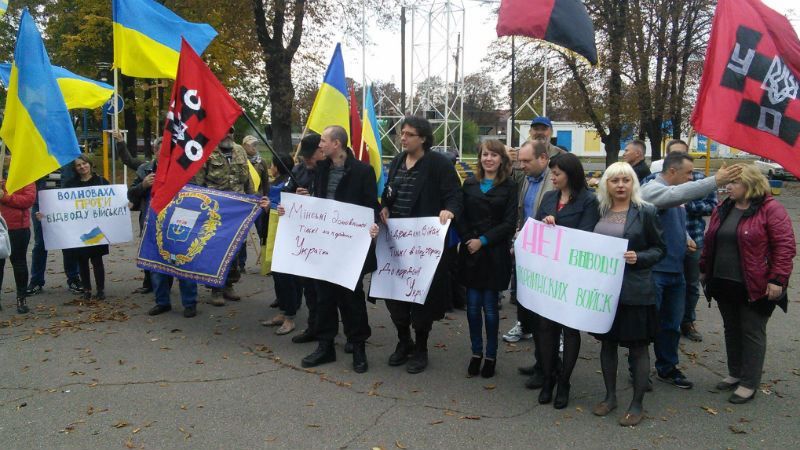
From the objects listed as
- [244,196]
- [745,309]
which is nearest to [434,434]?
[745,309]

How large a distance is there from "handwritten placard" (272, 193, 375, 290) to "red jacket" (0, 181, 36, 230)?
11.1ft

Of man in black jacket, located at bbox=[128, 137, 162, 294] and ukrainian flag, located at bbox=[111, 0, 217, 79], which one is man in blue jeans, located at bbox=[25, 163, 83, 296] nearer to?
man in black jacket, located at bbox=[128, 137, 162, 294]

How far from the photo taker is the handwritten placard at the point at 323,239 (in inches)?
209

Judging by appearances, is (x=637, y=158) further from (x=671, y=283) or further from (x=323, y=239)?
(x=323, y=239)

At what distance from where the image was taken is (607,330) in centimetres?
422

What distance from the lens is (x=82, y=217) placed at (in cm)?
738

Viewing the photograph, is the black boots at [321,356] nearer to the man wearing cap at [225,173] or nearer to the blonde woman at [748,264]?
the man wearing cap at [225,173]

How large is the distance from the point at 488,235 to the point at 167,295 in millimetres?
3962

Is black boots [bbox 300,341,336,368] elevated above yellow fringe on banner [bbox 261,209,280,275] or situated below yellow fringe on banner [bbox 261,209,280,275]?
below

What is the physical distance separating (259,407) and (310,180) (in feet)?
7.54

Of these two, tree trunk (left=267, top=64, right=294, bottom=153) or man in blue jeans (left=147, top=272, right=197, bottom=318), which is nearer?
man in blue jeans (left=147, top=272, right=197, bottom=318)

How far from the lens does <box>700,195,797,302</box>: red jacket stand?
4430 millimetres

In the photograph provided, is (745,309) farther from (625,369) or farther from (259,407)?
(259,407)

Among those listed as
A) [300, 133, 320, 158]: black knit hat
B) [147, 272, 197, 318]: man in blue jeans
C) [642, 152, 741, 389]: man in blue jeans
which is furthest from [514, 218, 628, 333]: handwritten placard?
[147, 272, 197, 318]: man in blue jeans
